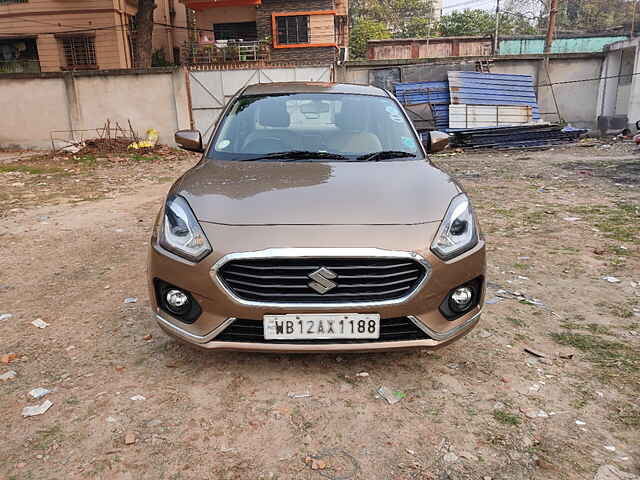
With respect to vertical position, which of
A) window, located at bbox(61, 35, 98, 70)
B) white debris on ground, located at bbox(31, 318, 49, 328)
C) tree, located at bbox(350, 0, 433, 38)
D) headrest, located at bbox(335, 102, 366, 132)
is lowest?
white debris on ground, located at bbox(31, 318, 49, 328)

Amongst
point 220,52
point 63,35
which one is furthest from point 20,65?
point 220,52

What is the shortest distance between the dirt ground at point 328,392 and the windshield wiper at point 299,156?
1.30m

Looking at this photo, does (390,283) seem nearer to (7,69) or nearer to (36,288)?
(36,288)

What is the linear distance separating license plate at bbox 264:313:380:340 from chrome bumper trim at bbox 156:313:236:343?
202 mm

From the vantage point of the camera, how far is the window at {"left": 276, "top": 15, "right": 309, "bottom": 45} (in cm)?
2302

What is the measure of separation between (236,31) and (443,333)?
2407 cm

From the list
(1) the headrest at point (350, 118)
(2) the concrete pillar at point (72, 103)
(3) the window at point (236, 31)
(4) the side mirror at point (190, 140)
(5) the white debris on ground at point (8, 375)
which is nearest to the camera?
(5) the white debris on ground at point (8, 375)

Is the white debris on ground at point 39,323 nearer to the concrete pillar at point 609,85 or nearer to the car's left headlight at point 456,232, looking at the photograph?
the car's left headlight at point 456,232

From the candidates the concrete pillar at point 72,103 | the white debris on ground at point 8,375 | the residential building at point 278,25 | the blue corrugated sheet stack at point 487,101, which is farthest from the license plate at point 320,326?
the residential building at point 278,25

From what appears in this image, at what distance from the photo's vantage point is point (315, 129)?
146 inches

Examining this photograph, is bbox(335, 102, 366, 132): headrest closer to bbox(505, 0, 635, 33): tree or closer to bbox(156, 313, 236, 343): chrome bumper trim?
bbox(156, 313, 236, 343): chrome bumper trim

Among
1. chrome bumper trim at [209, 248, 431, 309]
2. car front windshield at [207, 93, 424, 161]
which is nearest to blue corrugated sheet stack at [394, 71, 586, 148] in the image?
car front windshield at [207, 93, 424, 161]

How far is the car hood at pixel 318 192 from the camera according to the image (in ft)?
8.23

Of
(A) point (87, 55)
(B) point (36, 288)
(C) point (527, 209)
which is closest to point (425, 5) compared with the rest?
(A) point (87, 55)
